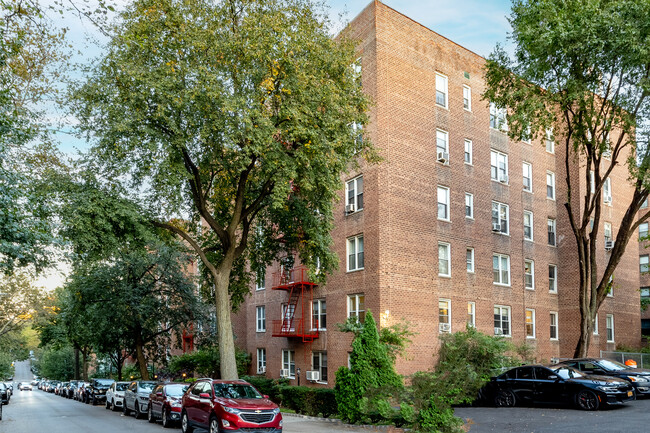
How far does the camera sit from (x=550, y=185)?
37.1 meters

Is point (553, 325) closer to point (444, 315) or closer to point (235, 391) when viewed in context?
point (444, 315)

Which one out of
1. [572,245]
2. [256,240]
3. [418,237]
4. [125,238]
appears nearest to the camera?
[125,238]

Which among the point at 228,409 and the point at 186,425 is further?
the point at 186,425

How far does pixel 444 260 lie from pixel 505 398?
8971 mm

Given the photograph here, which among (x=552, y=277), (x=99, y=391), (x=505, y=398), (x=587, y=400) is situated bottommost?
(x=99, y=391)

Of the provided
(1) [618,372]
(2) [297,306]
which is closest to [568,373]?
(1) [618,372]

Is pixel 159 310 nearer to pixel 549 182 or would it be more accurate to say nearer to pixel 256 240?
pixel 256 240

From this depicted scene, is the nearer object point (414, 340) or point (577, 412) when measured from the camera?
point (577, 412)

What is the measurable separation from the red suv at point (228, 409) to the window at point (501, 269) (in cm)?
1837

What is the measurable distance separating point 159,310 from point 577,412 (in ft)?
82.1

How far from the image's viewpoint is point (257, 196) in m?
24.8

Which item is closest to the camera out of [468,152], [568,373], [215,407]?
[215,407]

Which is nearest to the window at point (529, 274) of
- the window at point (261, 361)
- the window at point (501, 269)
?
the window at point (501, 269)

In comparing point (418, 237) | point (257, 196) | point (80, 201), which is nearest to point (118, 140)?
point (80, 201)
